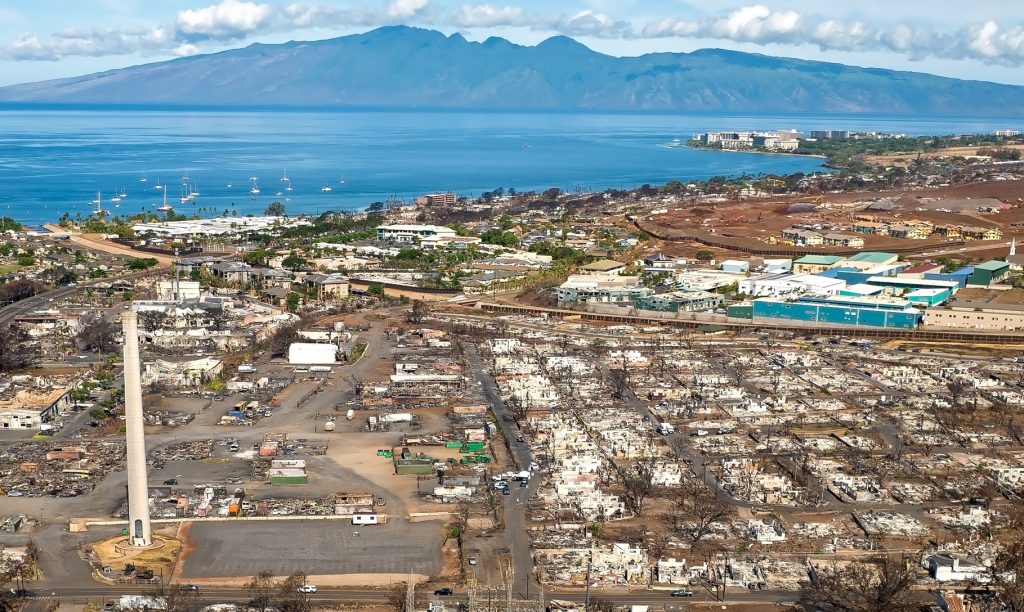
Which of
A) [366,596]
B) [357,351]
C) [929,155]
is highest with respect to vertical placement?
[929,155]

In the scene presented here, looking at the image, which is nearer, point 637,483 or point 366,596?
point 366,596

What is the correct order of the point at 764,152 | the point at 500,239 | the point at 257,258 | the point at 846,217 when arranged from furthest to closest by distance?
the point at 764,152
the point at 846,217
the point at 500,239
the point at 257,258

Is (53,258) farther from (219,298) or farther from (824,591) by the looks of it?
(824,591)

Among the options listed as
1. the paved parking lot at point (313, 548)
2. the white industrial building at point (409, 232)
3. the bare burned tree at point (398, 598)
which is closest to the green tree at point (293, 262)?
the white industrial building at point (409, 232)

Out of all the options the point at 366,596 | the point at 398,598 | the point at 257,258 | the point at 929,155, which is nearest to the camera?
the point at 398,598

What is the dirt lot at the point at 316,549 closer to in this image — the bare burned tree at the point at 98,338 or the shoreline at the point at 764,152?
the bare burned tree at the point at 98,338

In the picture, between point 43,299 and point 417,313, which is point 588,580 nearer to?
point 417,313

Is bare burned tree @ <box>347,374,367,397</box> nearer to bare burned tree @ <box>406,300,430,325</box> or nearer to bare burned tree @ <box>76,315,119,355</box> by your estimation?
bare burned tree @ <box>406,300,430,325</box>

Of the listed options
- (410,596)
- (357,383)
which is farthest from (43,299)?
(410,596)
